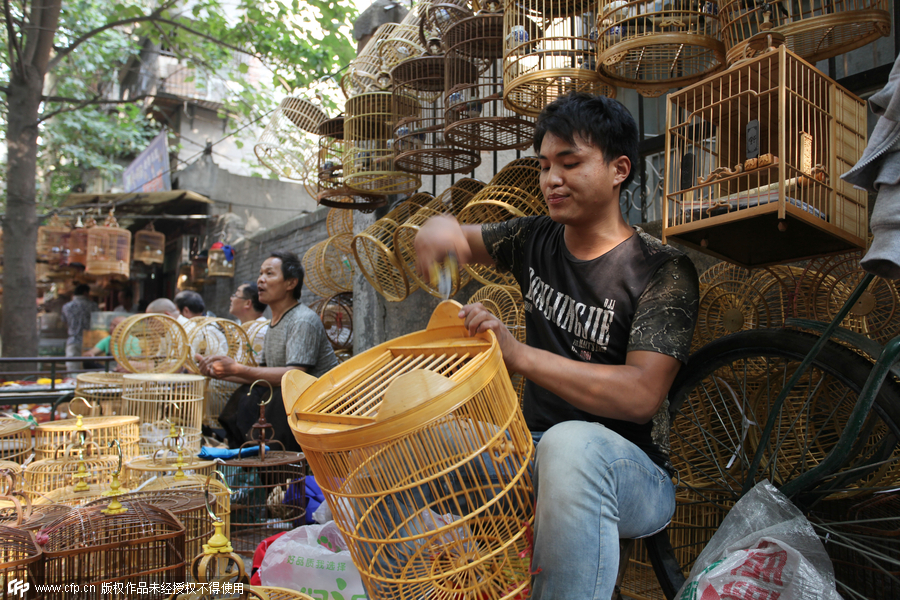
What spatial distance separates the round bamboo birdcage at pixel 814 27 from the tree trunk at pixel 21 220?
787 centimetres

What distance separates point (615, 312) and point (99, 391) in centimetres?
399

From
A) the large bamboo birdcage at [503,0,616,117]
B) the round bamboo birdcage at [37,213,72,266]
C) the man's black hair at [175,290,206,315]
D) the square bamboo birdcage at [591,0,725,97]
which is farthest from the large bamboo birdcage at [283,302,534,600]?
the round bamboo birdcage at [37,213,72,266]

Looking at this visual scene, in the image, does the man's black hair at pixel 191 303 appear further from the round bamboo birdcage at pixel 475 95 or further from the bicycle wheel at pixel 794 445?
the bicycle wheel at pixel 794 445

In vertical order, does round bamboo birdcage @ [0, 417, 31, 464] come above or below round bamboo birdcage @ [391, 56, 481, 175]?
below

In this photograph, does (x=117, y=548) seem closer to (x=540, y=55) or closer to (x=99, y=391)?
(x=540, y=55)

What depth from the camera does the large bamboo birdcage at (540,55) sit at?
8.38 feet

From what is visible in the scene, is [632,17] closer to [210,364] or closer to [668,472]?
[668,472]

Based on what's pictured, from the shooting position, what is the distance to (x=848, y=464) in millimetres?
1663

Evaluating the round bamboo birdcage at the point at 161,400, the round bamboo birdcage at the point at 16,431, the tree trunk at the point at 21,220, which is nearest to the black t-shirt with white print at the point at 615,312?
the round bamboo birdcage at the point at 16,431

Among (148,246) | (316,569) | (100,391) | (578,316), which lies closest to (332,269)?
(100,391)

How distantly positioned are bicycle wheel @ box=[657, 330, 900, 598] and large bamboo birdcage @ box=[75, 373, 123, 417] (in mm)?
3663

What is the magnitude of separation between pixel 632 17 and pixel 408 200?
2.24 meters

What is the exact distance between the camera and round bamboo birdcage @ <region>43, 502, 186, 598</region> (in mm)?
1448

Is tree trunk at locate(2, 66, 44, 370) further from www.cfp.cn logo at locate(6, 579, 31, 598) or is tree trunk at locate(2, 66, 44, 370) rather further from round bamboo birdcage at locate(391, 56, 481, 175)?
www.cfp.cn logo at locate(6, 579, 31, 598)
